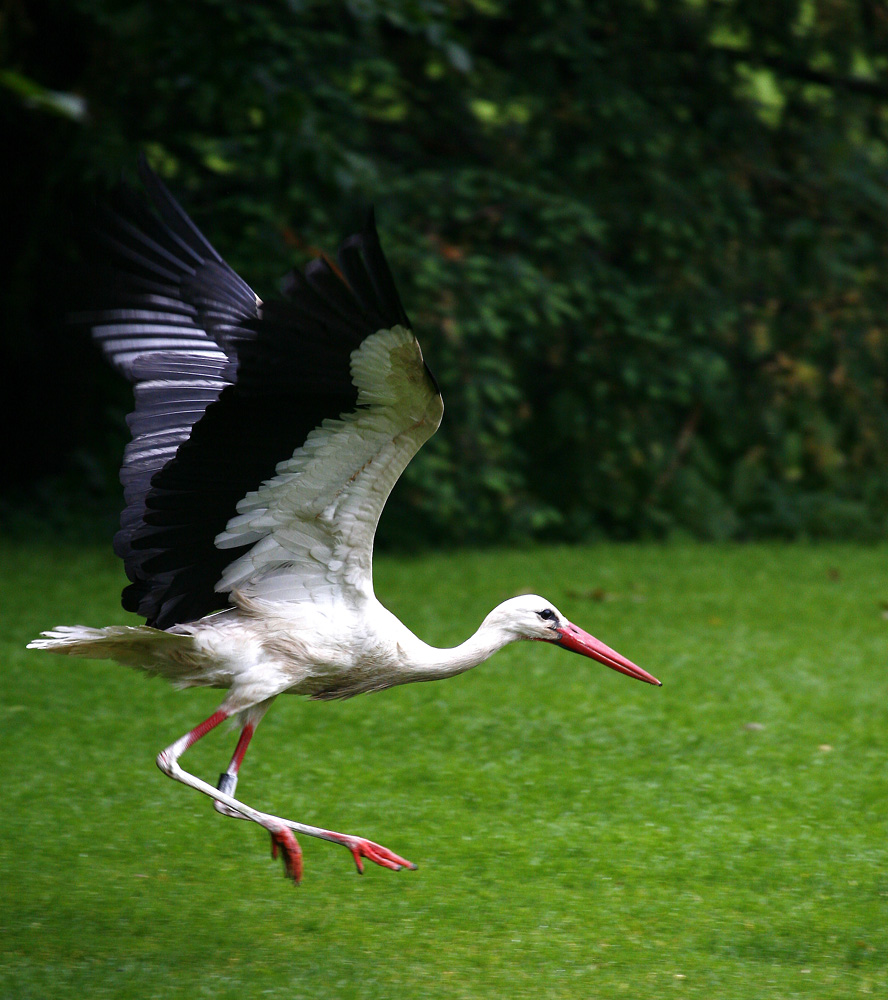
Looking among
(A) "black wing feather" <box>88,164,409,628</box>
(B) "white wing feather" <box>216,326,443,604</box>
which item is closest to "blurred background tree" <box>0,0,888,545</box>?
(A) "black wing feather" <box>88,164,409,628</box>

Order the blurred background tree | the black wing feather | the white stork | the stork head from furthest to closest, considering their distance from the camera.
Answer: the blurred background tree
the stork head
the white stork
the black wing feather

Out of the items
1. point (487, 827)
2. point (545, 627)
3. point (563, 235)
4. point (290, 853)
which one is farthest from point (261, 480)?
point (563, 235)

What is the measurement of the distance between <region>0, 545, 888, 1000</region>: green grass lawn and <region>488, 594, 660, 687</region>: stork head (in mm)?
725

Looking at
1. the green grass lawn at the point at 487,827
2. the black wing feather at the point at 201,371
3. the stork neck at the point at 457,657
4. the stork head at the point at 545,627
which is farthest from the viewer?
the stork head at the point at 545,627

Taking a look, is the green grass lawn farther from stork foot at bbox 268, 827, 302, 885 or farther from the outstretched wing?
the outstretched wing

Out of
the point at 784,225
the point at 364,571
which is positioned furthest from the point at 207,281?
Result: the point at 784,225

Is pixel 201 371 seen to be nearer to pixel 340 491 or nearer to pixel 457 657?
pixel 340 491

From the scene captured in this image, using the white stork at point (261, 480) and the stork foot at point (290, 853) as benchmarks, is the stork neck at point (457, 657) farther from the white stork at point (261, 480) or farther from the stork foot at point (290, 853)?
the stork foot at point (290, 853)

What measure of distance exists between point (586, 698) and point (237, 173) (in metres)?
5.11

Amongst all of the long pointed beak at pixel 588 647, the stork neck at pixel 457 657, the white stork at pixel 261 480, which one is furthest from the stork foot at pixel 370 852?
the long pointed beak at pixel 588 647

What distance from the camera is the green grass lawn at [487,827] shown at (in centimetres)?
419

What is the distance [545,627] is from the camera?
495 centimetres

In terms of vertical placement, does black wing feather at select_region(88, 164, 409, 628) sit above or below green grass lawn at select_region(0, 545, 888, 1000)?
above

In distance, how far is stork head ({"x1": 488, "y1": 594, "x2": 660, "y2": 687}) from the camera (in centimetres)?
488
